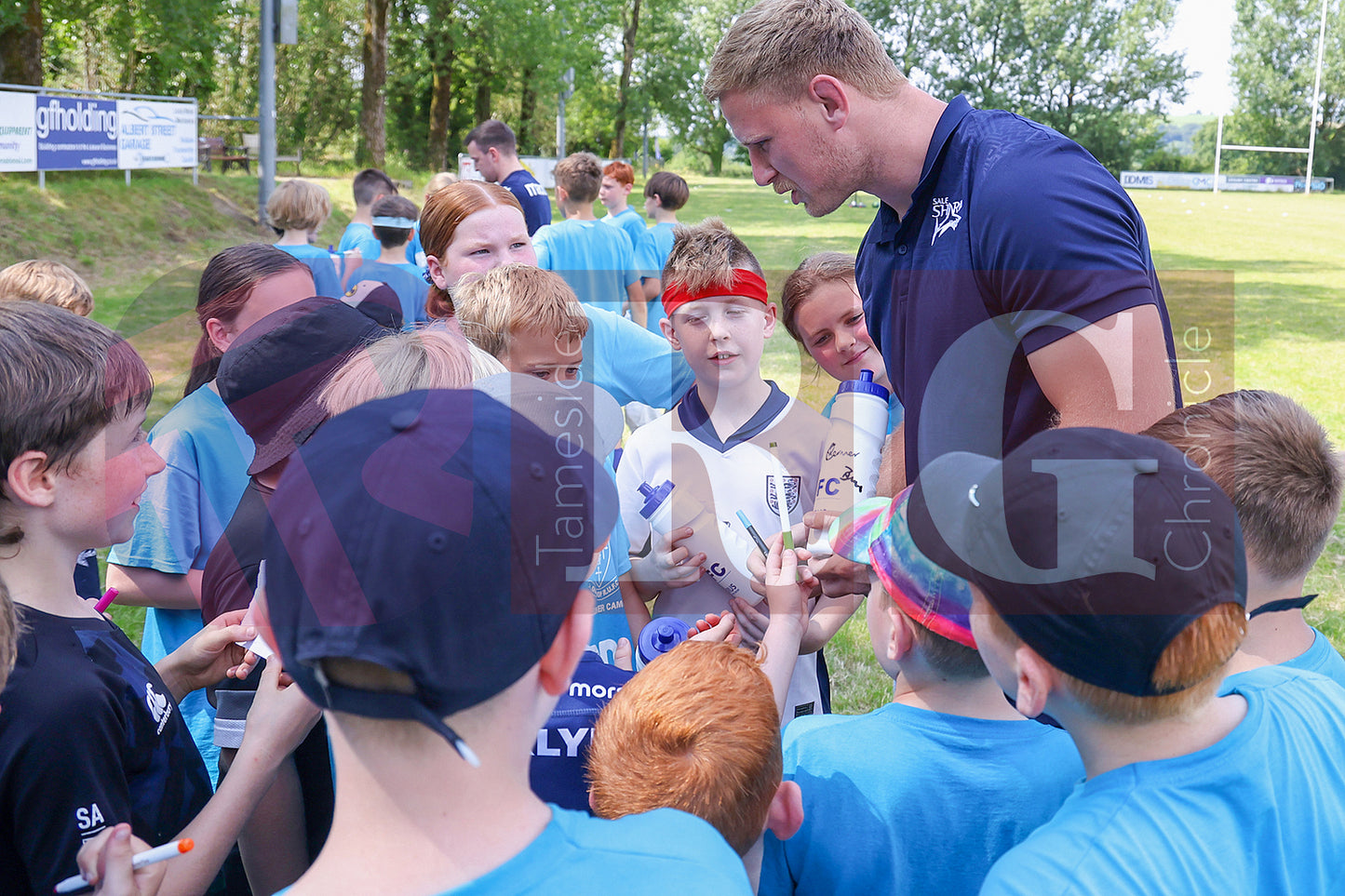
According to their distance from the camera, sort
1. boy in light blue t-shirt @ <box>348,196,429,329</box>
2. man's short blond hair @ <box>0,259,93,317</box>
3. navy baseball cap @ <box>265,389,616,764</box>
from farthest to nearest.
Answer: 1. boy in light blue t-shirt @ <box>348,196,429,329</box>
2. man's short blond hair @ <box>0,259,93,317</box>
3. navy baseball cap @ <box>265,389,616,764</box>

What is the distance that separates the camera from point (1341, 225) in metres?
31.3

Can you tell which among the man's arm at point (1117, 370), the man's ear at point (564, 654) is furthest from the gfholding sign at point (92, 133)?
the man's ear at point (564, 654)

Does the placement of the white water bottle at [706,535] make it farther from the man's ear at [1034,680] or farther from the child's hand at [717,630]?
the man's ear at [1034,680]

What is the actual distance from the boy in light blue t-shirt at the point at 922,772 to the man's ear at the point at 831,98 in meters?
1.23

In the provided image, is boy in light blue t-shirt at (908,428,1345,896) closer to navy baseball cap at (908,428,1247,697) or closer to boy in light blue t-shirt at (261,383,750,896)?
navy baseball cap at (908,428,1247,697)

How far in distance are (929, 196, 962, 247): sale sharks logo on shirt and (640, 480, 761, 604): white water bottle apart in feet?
3.27

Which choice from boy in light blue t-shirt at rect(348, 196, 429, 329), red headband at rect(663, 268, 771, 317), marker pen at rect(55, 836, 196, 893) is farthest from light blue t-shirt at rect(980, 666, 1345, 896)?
boy in light blue t-shirt at rect(348, 196, 429, 329)

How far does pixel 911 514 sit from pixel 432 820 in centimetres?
95

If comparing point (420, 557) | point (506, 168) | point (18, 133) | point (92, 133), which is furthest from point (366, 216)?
point (92, 133)

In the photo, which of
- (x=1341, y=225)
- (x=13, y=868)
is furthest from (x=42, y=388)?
(x=1341, y=225)

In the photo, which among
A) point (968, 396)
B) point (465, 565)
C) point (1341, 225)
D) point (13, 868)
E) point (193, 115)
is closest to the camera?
point (465, 565)

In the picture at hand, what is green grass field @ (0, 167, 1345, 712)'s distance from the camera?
5883mm

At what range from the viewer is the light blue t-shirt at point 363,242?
27.2 ft

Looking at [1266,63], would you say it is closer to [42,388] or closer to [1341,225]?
[1341,225]
